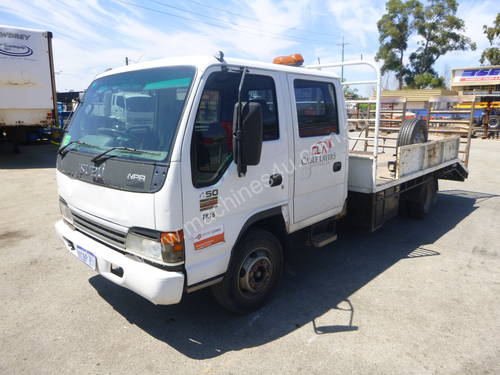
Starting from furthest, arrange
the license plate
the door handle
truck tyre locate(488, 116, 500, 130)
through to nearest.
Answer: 1. truck tyre locate(488, 116, 500, 130)
2. the door handle
3. the license plate

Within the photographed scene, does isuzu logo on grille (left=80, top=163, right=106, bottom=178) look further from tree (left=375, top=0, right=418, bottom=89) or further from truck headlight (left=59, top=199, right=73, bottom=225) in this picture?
tree (left=375, top=0, right=418, bottom=89)

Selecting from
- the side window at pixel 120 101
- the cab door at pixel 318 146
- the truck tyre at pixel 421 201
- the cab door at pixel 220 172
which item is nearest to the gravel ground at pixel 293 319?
the cab door at pixel 220 172

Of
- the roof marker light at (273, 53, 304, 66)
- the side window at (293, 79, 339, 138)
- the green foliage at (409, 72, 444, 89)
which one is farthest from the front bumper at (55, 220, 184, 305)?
the green foliage at (409, 72, 444, 89)

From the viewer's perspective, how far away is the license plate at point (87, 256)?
3007 millimetres

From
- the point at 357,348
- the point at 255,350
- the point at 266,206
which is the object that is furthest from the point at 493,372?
the point at 266,206

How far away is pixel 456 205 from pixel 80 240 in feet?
23.5

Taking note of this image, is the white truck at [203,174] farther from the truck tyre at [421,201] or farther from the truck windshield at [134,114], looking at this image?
the truck tyre at [421,201]

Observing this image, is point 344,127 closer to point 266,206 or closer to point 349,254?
point 266,206

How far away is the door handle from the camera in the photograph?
327cm

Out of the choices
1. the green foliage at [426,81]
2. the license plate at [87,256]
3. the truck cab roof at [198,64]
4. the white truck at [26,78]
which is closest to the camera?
the truck cab roof at [198,64]

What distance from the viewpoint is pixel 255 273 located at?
134 inches

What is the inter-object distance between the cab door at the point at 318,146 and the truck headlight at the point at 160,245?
55.3 inches

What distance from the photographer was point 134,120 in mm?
2965

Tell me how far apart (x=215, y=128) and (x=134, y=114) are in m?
0.71
